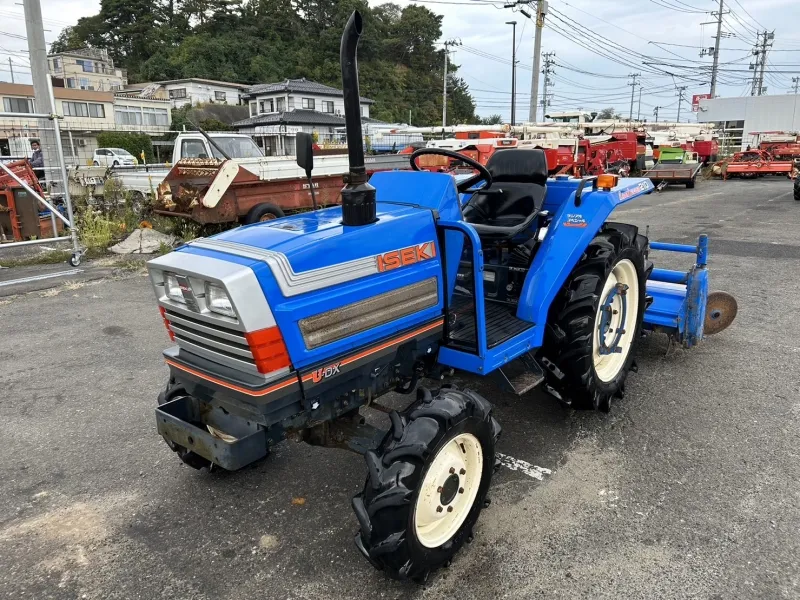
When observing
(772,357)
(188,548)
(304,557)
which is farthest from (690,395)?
(188,548)

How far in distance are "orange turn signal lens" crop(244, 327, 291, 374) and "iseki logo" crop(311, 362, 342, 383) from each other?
0.14 m

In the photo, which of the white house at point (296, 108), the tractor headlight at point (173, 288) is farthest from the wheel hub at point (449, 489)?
the white house at point (296, 108)

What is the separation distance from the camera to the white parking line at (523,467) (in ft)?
9.55

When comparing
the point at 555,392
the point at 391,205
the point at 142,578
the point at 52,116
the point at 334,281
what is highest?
the point at 52,116

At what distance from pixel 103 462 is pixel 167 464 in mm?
369

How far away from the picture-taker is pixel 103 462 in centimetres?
314

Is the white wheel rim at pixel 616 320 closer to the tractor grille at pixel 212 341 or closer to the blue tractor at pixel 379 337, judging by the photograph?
the blue tractor at pixel 379 337

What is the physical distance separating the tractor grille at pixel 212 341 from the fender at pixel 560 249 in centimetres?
159

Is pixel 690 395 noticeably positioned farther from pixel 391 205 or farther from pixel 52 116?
pixel 52 116

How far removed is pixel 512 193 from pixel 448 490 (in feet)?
6.60

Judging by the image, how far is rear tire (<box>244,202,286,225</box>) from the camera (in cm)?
908

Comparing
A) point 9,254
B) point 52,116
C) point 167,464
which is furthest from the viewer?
point 9,254

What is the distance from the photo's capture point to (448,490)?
7.52ft

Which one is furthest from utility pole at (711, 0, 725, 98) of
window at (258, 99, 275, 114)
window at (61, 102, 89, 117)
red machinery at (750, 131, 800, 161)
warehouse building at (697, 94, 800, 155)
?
window at (61, 102, 89, 117)
